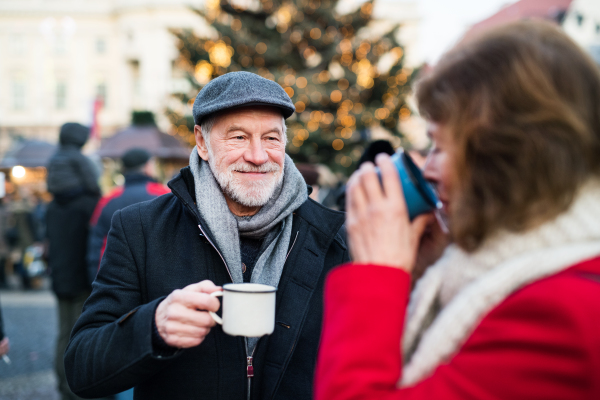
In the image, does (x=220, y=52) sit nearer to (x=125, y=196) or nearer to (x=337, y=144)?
(x=337, y=144)

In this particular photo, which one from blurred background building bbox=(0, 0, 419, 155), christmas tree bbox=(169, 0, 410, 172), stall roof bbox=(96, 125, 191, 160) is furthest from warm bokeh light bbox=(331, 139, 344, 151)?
blurred background building bbox=(0, 0, 419, 155)

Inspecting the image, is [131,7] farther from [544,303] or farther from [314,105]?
[544,303]

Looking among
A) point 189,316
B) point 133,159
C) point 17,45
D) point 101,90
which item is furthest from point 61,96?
point 189,316

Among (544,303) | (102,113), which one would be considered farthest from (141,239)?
(102,113)

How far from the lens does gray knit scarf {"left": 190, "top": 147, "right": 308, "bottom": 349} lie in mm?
1671

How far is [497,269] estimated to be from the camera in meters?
0.87

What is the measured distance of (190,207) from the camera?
167 cm

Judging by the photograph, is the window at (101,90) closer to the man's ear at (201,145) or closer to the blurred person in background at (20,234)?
the blurred person in background at (20,234)

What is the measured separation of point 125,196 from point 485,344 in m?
3.72

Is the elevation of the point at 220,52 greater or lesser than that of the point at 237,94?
greater

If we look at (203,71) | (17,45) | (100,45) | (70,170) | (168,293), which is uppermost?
(17,45)

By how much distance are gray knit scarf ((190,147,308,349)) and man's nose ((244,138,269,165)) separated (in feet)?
0.45

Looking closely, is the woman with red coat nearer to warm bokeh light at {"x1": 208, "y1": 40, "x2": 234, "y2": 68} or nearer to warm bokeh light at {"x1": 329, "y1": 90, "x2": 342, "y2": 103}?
warm bokeh light at {"x1": 329, "y1": 90, "x2": 342, "y2": 103}

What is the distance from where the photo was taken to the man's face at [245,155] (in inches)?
71.7
